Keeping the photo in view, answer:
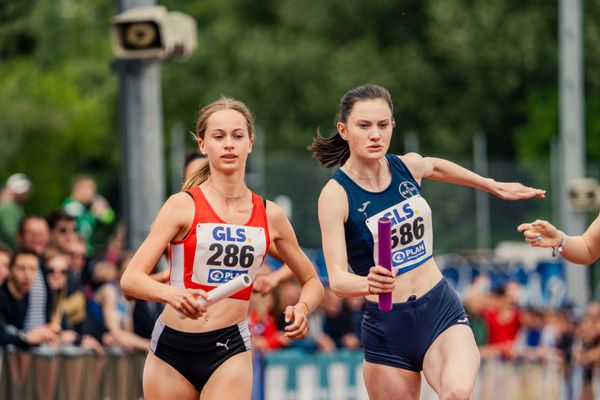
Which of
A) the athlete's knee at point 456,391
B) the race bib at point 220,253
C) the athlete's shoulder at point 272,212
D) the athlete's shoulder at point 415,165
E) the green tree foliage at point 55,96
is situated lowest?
the athlete's knee at point 456,391

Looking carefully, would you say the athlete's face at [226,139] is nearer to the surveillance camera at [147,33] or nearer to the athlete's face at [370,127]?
the athlete's face at [370,127]

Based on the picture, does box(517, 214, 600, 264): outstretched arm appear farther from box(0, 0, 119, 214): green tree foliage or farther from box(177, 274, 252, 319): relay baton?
box(0, 0, 119, 214): green tree foliage

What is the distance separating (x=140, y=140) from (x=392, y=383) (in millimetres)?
5587

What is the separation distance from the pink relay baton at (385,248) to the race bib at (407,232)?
72cm

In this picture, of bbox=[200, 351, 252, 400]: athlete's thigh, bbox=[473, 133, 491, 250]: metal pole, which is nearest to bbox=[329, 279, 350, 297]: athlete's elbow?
bbox=[200, 351, 252, 400]: athlete's thigh

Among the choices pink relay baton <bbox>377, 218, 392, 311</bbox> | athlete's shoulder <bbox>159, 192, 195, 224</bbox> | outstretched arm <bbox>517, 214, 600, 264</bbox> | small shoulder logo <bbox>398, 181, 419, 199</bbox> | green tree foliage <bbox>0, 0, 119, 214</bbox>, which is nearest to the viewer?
pink relay baton <bbox>377, 218, 392, 311</bbox>

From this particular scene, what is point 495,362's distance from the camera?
17.2 m

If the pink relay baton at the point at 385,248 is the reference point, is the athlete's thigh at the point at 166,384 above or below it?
below

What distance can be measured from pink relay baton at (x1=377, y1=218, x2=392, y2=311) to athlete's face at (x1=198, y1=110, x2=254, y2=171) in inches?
35.6

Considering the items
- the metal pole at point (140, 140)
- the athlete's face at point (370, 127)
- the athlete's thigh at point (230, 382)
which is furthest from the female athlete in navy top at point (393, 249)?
the metal pole at point (140, 140)

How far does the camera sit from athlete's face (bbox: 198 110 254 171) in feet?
25.6

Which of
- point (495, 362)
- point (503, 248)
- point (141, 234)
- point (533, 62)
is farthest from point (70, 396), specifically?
point (533, 62)

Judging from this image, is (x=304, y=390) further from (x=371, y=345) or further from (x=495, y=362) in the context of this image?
(x=371, y=345)

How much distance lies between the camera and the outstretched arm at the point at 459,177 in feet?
28.0
